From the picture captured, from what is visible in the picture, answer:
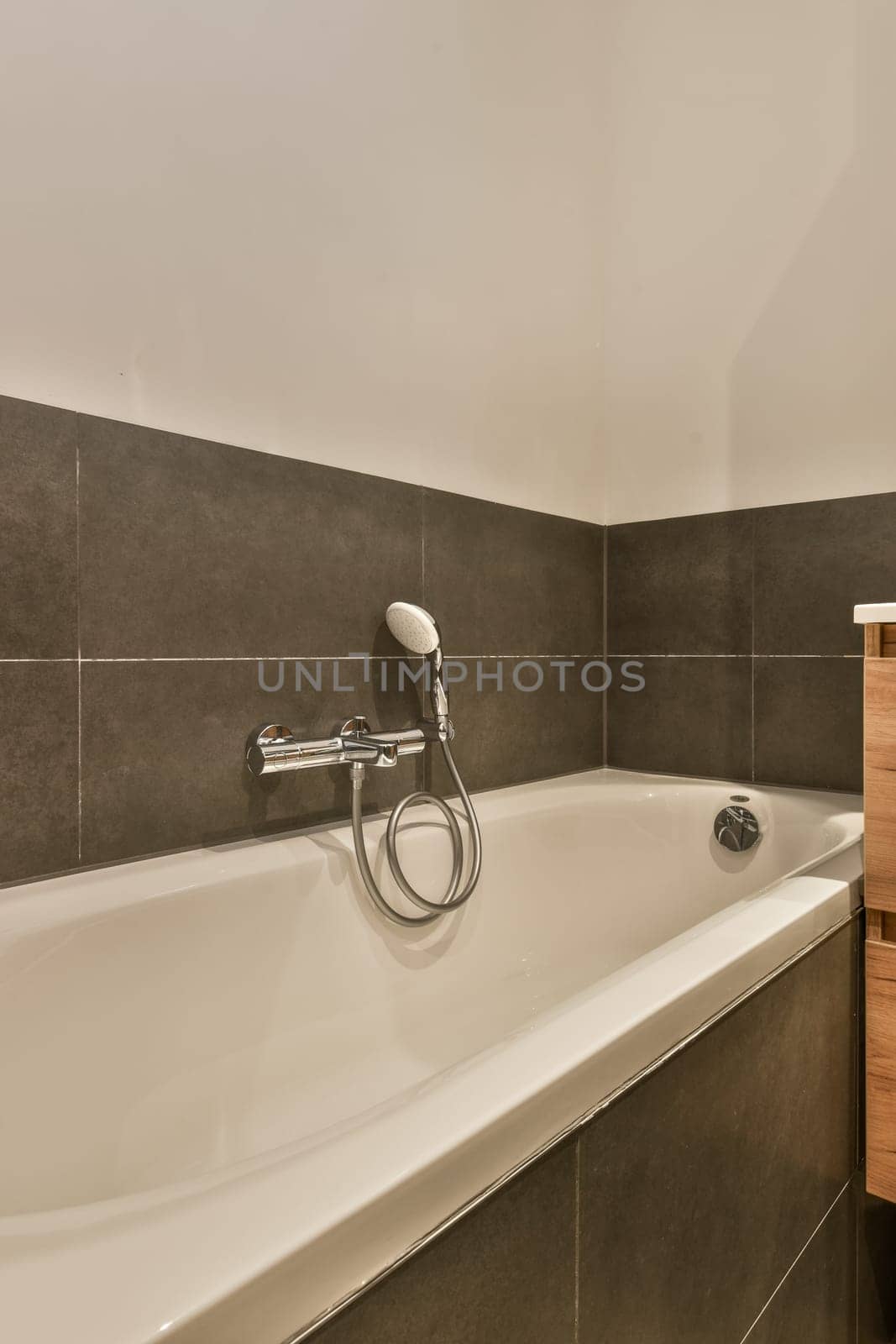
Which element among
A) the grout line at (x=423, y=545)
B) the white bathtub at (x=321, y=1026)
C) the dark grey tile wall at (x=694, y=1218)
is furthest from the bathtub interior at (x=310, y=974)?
the grout line at (x=423, y=545)

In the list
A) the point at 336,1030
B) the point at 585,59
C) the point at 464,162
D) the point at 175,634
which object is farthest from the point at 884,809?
the point at 585,59

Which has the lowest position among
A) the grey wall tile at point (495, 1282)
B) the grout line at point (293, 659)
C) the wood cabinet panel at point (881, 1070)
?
the wood cabinet panel at point (881, 1070)

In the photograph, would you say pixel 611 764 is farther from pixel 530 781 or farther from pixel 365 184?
pixel 365 184

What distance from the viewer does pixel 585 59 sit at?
6.88 ft

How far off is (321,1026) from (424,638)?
661mm

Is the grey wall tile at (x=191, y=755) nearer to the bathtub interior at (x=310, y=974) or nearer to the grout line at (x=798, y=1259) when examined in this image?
the bathtub interior at (x=310, y=974)

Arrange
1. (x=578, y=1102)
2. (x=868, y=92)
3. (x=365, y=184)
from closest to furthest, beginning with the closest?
(x=578, y=1102), (x=365, y=184), (x=868, y=92)

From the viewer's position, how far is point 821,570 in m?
1.84

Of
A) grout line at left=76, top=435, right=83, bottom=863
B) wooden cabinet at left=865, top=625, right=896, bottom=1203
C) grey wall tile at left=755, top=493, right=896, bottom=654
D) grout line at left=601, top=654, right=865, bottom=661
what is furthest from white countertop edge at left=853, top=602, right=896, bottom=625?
grout line at left=76, top=435, right=83, bottom=863

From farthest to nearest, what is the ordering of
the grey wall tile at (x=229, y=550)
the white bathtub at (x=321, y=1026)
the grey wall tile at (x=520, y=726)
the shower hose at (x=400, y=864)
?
the grey wall tile at (x=520, y=726), the shower hose at (x=400, y=864), the grey wall tile at (x=229, y=550), the white bathtub at (x=321, y=1026)

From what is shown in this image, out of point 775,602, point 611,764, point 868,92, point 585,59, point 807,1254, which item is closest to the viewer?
point 807,1254

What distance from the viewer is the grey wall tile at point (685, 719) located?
6.50ft

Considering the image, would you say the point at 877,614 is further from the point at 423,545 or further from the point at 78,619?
the point at 78,619

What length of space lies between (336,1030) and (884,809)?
0.86 meters
